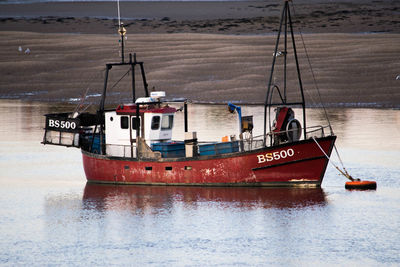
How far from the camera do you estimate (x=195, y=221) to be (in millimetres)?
24016

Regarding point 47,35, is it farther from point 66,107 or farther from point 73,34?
point 66,107

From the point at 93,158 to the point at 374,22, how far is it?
204ft

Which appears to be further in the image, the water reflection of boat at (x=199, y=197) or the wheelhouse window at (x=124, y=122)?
the wheelhouse window at (x=124, y=122)

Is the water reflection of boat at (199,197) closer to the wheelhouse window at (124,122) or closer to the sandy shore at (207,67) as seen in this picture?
the wheelhouse window at (124,122)

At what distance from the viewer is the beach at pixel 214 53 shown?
2233 inches

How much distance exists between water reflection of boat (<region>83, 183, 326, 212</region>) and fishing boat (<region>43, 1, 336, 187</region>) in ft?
1.02

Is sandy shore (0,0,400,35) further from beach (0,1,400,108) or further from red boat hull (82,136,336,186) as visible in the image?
red boat hull (82,136,336,186)

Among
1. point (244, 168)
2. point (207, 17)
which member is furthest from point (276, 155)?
point (207, 17)

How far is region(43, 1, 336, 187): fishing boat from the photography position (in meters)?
27.2

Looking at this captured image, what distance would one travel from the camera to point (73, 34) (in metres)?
89.1

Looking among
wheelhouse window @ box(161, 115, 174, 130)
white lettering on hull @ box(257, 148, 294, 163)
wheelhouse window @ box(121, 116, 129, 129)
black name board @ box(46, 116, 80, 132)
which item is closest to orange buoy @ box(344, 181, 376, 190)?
white lettering on hull @ box(257, 148, 294, 163)

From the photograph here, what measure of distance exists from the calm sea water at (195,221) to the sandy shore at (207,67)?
2159cm

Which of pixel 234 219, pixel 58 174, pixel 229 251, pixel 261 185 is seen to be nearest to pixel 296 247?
pixel 229 251

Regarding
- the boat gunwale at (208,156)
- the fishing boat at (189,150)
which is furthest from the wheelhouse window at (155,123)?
the boat gunwale at (208,156)
